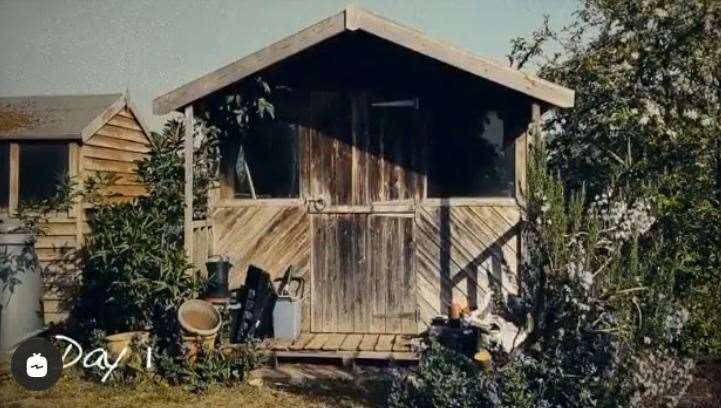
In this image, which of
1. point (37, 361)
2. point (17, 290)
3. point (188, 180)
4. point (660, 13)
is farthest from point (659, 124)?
point (17, 290)

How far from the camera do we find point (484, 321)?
22.2 feet

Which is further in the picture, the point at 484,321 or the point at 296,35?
the point at 296,35

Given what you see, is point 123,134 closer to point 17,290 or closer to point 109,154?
point 109,154

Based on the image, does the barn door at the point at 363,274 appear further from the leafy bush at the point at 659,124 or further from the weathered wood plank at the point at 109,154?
the weathered wood plank at the point at 109,154

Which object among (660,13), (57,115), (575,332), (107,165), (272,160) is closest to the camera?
(575,332)

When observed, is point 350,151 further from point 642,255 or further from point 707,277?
point 707,277

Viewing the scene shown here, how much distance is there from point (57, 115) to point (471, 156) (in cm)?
646

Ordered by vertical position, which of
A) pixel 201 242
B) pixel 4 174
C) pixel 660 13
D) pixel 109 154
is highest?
pixel 660 13

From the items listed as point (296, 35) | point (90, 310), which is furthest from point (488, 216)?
point (90, 310)

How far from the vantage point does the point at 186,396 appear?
261 inches

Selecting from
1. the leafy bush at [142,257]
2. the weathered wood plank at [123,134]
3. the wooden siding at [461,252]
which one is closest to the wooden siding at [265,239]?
the leafy bush at [142,257]

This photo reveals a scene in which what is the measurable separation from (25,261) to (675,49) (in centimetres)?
949

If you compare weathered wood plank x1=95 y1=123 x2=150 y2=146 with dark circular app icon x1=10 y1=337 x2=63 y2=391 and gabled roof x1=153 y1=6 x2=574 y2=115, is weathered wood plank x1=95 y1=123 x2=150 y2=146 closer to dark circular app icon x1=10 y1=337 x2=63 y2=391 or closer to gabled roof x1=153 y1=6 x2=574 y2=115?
gabled roof x1=153 y1=6 x2=574 y2=115

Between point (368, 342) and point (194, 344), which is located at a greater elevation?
point (194, 344)
